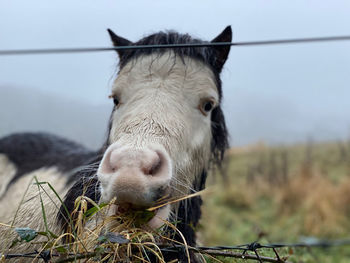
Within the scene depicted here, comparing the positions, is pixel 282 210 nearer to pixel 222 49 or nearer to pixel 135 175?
pixel 222 49

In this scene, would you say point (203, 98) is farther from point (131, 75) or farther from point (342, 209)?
point (342, 209)

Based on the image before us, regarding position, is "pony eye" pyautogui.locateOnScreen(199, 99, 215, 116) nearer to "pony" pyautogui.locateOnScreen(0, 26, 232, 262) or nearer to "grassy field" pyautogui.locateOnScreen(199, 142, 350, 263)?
"pony" pyautogui.locateOnScreen(0, 26, 232, 262)

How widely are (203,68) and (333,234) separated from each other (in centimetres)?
631

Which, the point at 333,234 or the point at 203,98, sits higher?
the point at 203,98

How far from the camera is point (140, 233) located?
154cm

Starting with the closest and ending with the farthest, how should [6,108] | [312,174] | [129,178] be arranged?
[129,178]
[312,174]
[6,108]

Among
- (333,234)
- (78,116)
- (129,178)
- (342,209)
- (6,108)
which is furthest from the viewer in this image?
(78,116)

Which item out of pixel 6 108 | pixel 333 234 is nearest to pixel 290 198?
pixel 333 234

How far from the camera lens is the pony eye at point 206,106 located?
7.68 feet

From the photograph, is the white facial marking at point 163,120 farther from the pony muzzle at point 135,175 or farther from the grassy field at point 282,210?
the grassy field at point 282,210

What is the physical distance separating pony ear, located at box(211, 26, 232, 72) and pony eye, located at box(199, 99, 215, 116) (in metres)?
0.47

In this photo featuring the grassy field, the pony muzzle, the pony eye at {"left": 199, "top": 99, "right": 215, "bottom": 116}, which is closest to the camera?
the pony muzzle

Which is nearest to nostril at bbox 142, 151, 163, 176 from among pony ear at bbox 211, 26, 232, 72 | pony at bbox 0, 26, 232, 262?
pony at bbox 0, 26, 232, 262

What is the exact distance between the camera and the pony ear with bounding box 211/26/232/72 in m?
2.61
